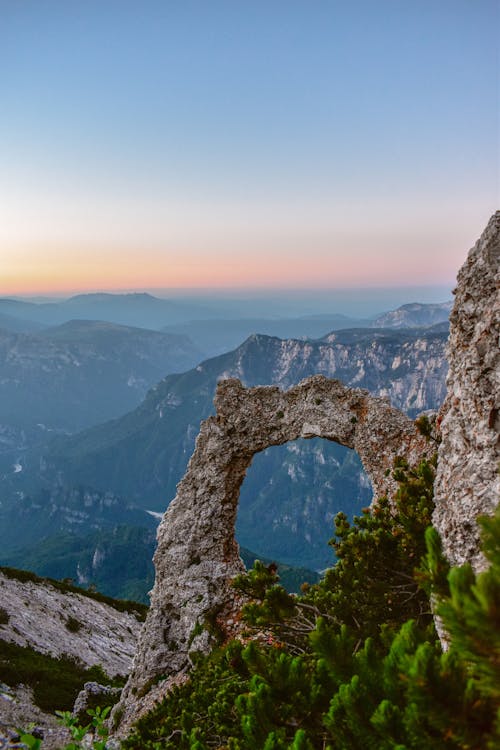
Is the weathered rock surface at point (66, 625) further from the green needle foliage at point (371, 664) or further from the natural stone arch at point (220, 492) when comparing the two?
the green needle foliage at point (371, 664)

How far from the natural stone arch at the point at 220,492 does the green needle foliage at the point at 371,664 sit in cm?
534

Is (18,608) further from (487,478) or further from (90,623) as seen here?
(487,478)

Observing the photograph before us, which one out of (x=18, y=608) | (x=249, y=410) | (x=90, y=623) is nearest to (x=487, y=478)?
(x=249, y=410)

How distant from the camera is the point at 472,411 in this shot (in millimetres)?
6871

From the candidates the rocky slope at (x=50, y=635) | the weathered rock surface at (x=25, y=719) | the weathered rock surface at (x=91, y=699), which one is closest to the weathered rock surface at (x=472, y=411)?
the weathered rock surface at (x=25, y=719)

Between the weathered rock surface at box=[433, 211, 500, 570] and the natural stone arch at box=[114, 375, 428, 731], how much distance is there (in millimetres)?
8395

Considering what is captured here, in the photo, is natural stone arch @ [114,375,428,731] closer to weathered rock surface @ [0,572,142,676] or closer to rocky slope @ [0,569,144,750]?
rocky slope @ [0,569,144,750]

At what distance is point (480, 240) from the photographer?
27.7ft

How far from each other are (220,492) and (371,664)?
14.6 metres

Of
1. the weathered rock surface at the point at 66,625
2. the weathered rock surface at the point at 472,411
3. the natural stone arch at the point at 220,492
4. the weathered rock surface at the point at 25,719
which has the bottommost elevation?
the weathered rock surface at the point at 66,625

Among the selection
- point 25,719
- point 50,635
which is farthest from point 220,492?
point 50,635

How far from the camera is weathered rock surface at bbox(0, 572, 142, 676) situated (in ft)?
95.0

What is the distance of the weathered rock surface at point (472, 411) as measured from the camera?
6.17 metres

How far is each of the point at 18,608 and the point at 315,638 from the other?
34.1 m
